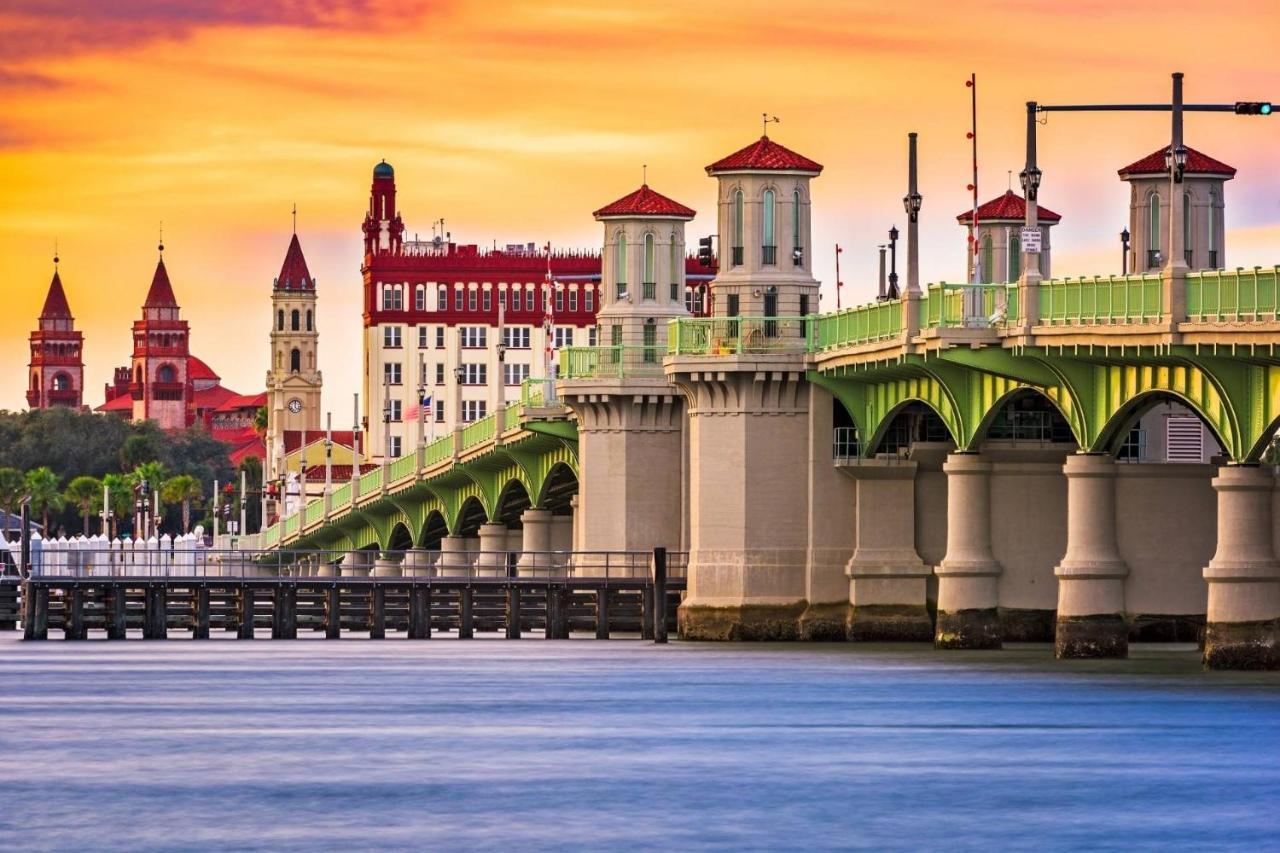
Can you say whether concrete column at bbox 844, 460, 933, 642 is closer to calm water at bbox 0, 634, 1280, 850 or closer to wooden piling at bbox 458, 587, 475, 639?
calm water at bbox 0, 634, 1280, 850

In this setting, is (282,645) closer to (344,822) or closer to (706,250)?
(706,250)

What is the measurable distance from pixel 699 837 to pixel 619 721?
24.0m

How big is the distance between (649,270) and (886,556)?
20.2 meters

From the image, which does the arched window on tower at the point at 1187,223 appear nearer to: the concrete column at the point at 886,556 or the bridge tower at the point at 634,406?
the concrete column at the point at 886,556

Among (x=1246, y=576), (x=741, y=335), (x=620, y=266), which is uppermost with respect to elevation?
(x=620, y=266)

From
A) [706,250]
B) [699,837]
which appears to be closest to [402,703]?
[699,837]

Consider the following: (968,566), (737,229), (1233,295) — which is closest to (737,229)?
(737,229)

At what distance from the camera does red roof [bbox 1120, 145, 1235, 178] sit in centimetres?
11894

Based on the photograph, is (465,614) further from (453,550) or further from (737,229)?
(453,550)

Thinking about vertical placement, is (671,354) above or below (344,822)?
above

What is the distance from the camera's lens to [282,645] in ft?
423

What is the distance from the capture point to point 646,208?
12988 centimetres

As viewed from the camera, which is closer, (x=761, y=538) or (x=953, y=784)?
(x=953, y=784)

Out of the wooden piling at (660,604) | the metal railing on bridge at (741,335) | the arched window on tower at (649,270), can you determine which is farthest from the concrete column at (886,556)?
the arched window on tower at (649,270)
